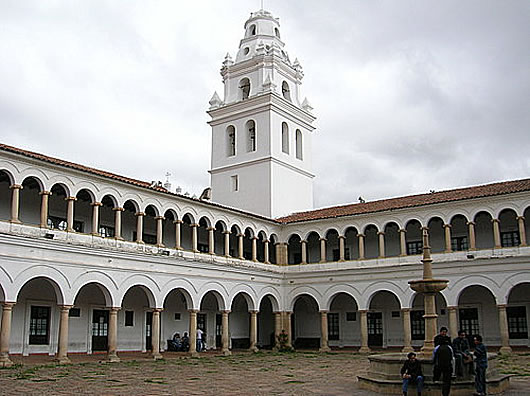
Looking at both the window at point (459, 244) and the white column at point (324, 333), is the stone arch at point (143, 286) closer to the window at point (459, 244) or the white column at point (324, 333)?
the white column at point (324, 333)

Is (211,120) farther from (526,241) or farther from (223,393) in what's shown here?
(223,393)

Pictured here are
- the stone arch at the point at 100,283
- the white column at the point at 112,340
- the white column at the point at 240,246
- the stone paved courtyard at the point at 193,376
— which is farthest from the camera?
the white column at the point at 240,246

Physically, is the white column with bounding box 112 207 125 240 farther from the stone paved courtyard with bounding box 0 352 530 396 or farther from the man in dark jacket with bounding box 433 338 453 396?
the man in dark jacket with bounding box 433 338 453 396

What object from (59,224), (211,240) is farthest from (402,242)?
(59,224)

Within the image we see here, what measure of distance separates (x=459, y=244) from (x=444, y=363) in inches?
719

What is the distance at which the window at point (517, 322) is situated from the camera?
1107 inches

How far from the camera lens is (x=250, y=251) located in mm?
33031

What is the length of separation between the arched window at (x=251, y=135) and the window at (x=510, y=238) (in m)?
14.4

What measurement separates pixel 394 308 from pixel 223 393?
64.6 ft

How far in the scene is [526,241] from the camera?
27844mm

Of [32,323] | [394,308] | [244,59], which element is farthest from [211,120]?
[32,323]

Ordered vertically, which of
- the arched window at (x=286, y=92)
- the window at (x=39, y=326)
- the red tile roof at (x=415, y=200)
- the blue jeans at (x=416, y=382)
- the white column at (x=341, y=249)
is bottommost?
the blue jeans at (x=416, y=382)

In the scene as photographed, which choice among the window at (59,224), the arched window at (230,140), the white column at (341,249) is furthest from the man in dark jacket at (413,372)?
the arched window at (230,140)

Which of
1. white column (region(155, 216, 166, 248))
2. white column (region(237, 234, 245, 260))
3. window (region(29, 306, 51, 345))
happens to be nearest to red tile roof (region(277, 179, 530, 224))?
white column (region(237, 234, 245, 260))
